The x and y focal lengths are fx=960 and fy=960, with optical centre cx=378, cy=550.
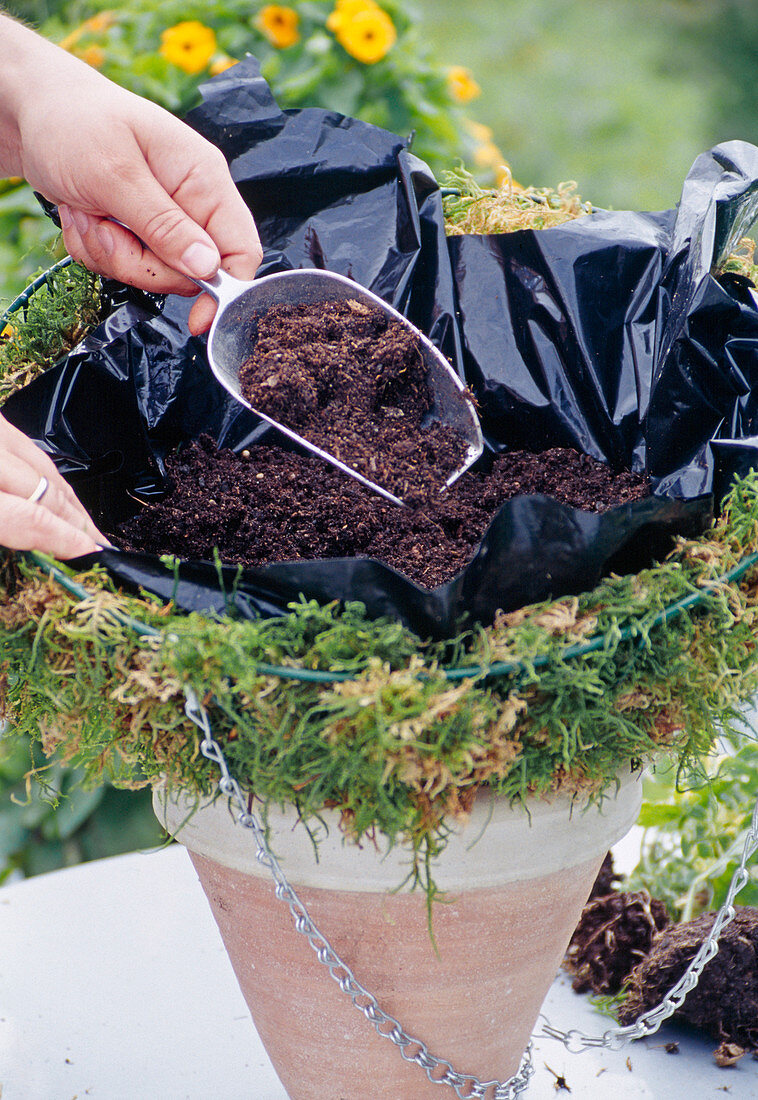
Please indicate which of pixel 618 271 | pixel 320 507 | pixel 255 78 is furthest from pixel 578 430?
pixel 255 78

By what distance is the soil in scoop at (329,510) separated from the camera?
2.79 ft

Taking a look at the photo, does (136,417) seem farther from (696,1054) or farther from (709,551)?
(696,1054)

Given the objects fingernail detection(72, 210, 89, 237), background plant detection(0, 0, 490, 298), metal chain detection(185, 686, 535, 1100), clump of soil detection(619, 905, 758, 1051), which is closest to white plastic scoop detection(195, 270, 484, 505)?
fingernail detection(72, 210, 89, 237)

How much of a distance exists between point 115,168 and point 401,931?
0.66 metres

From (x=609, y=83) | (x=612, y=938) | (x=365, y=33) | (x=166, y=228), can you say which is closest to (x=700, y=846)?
(x=612, y=938)

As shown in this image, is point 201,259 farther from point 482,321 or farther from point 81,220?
point 482,321

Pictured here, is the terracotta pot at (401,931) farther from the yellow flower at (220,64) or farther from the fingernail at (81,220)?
the yellow flower at (220,64)

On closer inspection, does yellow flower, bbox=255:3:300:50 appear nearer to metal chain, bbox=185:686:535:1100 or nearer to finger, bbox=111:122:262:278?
finger, bbox=111:122:262:278

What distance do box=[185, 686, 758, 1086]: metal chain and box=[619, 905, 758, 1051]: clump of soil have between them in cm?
8

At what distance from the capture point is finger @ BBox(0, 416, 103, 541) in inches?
24.6

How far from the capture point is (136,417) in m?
0.97

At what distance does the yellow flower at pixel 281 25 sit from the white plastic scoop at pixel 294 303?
878mm

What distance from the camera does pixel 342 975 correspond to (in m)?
0.70

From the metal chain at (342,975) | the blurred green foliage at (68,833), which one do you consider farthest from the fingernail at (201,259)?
the blurred green foliage at (68,833)
